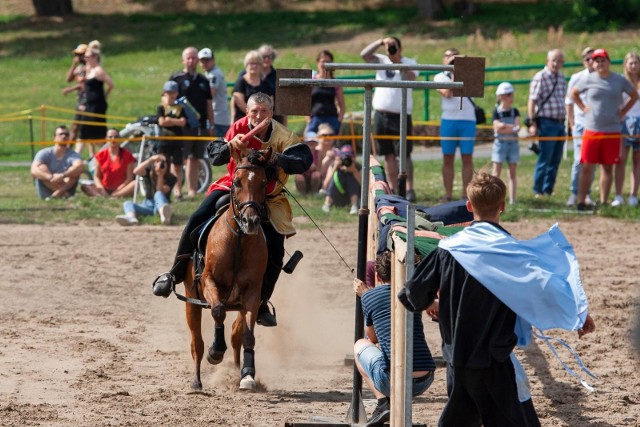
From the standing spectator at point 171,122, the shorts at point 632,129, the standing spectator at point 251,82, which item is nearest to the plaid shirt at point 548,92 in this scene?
the shorts at point 632,129

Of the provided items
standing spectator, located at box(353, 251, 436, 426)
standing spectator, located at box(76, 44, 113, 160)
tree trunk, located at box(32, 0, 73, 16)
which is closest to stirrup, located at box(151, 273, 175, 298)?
standing spectator, located at box(353, 251, 436, 426)

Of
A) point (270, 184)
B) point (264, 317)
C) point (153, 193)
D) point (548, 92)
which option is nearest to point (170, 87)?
point (153, 193)

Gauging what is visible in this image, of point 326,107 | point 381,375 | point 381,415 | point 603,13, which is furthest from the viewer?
point 603,13

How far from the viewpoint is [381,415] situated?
7117mm

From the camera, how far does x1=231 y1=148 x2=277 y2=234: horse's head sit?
8164 mm

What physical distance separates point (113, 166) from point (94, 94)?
8.56ft

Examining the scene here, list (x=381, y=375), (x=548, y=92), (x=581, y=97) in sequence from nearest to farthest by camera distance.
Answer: (x=381, y=375) < (x=581, y=97) < (x=548, y=92)

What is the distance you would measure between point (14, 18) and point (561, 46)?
21.6 meters

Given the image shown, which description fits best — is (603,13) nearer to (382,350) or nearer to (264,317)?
(264,317)

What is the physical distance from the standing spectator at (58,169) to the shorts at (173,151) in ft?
4.52

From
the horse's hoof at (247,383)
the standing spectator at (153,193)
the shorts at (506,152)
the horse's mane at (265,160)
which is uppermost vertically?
the horse's mane at (265,160)

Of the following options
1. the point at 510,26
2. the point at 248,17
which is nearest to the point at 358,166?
the point at 510,26

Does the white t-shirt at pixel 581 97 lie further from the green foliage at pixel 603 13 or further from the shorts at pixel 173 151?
the green foliage at pixel 603 13

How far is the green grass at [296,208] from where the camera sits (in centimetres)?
1580
